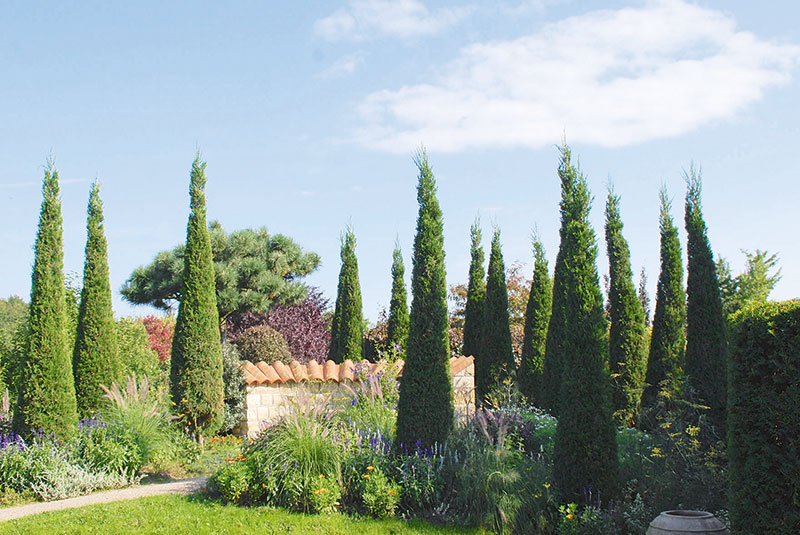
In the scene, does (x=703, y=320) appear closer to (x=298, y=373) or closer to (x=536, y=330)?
(x=536, y=330)

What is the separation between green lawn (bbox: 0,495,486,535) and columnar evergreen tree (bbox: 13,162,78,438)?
114 inches

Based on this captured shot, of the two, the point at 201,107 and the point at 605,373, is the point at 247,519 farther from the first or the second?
the point at 201,107

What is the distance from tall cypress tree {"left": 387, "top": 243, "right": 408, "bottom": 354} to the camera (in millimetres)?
16062

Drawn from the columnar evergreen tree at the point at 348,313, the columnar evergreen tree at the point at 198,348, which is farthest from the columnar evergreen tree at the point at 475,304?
the columnar evergreen tree at the point at 198,348

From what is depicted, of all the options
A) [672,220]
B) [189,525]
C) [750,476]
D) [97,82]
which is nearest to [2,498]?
[189,525]

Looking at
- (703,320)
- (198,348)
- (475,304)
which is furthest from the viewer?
(475,304)

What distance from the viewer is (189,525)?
6.93 metres

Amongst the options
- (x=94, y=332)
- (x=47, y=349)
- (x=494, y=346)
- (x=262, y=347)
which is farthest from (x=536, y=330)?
(x=47, y=349)

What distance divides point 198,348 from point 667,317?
8658 millimetres

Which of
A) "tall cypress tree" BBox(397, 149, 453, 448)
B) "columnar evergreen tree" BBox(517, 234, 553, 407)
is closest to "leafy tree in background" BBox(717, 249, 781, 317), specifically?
"columnar evergreen tree" BBox(517, 234, 553, 407)

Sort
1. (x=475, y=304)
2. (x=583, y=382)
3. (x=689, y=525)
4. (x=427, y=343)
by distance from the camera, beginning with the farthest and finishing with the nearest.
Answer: (x=475, y=304) < (x=427, y=343) < (x=583, y=382) < (x=689, y=525)

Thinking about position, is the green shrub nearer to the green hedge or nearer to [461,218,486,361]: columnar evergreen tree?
[461,218,486,361]: columnar evergreen tree

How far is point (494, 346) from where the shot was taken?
13.8m

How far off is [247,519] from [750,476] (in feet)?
16.6
